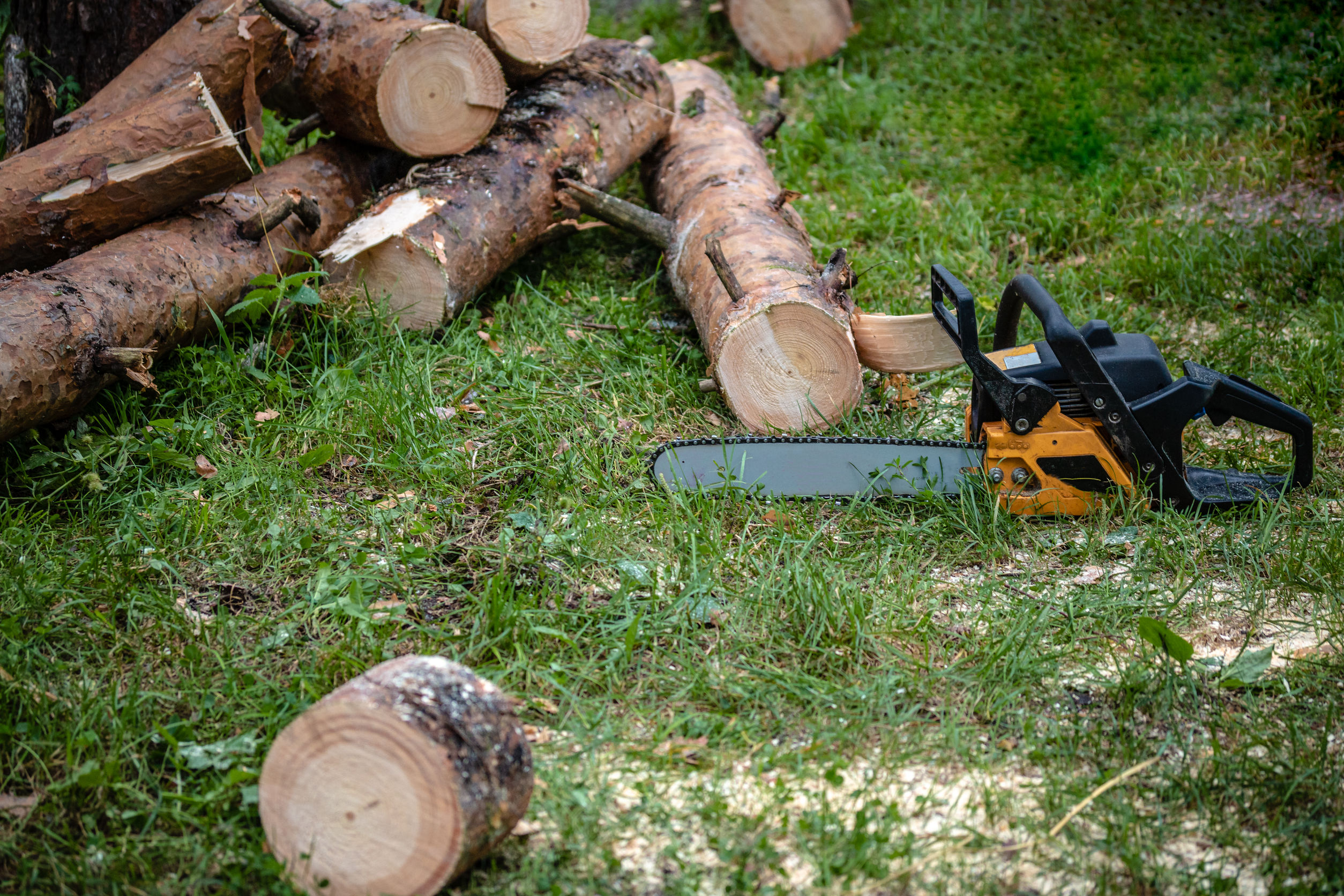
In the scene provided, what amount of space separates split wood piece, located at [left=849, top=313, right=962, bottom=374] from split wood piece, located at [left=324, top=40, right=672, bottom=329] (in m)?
1.54

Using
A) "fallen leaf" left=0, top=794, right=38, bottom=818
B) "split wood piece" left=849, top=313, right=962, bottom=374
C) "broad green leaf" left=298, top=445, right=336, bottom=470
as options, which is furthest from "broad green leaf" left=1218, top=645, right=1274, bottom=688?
"fallen leaf" left=0, top=794, right=38, bottom=818

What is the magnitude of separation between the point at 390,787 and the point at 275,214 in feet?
8.13

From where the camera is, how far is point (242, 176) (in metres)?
3.46

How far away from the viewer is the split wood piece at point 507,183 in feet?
12.0

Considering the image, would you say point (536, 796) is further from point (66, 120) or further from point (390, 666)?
point (66, 120)

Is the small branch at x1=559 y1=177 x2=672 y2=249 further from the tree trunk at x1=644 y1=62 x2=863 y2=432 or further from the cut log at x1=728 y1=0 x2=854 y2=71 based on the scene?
the cut log at x1=728 y1=0 x2=854 y2=71

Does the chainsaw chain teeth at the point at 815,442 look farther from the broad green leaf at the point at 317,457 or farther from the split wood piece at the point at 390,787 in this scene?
the split wood piece at the point at 390,787

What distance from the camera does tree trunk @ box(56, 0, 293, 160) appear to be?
3.37 meters

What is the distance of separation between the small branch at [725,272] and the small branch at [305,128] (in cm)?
184

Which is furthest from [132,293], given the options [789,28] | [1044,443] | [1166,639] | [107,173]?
[789,28]

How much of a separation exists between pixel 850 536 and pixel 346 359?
1.99 m

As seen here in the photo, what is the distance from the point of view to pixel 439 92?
388 cm

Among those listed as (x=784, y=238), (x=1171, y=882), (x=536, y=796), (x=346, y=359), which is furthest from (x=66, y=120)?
(x=1171, y=882)

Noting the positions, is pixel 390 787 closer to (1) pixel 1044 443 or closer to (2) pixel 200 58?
(1) pixel 1044 443
